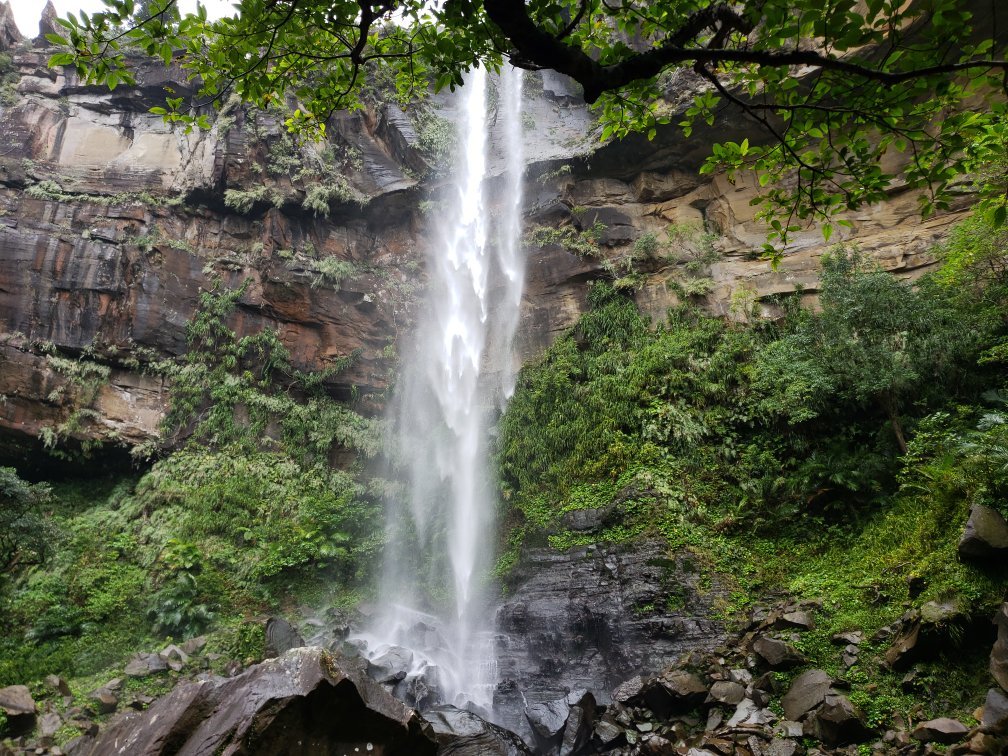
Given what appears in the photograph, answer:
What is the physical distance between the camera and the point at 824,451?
28.6ft

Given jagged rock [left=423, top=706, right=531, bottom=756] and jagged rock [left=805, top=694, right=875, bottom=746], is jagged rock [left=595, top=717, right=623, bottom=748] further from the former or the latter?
jagged rock [left=805, top=694, right=875, bottom=746]

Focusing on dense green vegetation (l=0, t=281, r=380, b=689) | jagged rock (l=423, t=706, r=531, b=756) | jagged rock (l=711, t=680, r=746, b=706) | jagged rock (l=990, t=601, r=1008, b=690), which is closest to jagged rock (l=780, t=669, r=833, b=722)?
jagged rock (l=711, t=680, r=746, b=706)

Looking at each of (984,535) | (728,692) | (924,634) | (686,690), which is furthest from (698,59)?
(686,690)

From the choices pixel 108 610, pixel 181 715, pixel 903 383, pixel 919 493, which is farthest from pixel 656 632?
pixel 108 610

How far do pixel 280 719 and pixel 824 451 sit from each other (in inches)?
332

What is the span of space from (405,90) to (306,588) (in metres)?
9.77

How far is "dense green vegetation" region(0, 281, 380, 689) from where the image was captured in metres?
8.65

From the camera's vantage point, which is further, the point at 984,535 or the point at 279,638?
the point at 279,638

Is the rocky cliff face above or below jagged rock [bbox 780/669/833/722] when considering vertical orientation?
above

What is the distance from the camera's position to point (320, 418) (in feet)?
48.1

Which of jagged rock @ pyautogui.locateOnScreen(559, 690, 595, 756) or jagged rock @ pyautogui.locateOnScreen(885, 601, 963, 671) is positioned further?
jagged rock @ pyautogui.locateOnScreen(559, 690, 595, 756)

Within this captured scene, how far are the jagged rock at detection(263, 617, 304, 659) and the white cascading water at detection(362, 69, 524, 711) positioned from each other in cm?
124

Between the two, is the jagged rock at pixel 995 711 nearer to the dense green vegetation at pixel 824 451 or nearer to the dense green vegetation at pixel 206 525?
the dense green vegetation at pixel 824 451

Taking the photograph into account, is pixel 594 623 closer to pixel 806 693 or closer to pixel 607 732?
pixel 607 732
